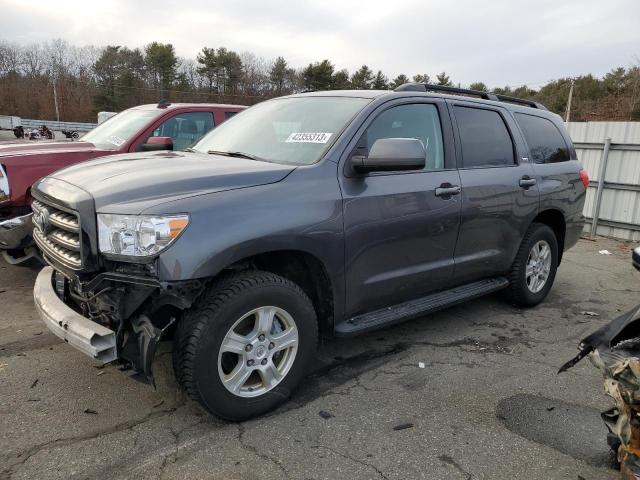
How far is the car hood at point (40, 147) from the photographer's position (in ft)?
16.7

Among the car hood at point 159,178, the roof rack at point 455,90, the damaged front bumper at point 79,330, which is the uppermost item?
the roof rack at point 455,90

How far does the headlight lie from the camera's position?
2453 mm

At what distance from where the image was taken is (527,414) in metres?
3.09

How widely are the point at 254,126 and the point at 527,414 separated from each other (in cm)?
276

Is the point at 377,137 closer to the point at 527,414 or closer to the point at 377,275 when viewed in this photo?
the point at 377,275

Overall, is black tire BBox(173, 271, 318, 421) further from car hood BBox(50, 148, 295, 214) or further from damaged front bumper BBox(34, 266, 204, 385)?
car hood BBox(50, 148, 295, 214)

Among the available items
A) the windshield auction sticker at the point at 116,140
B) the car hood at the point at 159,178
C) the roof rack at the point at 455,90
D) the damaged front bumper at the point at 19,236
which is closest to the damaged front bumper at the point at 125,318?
the car hood at the point at 159,178

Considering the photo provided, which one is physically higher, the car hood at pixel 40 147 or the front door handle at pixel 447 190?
the car hood at pixel 40 147

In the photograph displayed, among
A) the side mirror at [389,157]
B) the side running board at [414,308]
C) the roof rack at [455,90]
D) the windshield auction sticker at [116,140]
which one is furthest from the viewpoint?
the windshield auction sticker at [116,140]

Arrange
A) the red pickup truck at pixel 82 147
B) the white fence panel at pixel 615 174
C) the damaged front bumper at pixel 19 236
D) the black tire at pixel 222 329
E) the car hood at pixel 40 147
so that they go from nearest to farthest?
the black tire at pixel 222 329 → the damaged front bumper at pixel 19 236 → the red pickup truck at pixel 82 147 → the car hood at pixel 40 147 → the white fence panel at pixel 615 174

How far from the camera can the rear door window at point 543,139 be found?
15.9 ft

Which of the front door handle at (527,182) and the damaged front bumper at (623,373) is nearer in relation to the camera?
the damaged front bumper at (623,373)

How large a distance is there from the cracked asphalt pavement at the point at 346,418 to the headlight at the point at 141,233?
104 centimetres

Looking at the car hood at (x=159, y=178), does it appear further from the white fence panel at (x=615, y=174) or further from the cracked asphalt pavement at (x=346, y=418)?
the white fence panel at (x=615, y=174)
